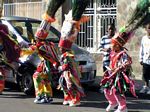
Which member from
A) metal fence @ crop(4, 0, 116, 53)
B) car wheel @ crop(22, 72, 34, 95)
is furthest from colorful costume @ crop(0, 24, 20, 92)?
metal fence @ crop(4, 0, 116, 53)

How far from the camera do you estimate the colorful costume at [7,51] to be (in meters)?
11.8

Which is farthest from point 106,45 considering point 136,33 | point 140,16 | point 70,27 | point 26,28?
point 136,33

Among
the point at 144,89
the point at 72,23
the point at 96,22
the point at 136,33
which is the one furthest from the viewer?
the point at 96,22

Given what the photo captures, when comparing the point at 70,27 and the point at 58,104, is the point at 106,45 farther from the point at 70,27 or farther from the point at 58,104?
the point at 58,104

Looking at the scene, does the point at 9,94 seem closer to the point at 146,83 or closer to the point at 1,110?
the point at 1,110

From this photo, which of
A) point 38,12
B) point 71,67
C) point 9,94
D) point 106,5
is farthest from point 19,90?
point 38,12

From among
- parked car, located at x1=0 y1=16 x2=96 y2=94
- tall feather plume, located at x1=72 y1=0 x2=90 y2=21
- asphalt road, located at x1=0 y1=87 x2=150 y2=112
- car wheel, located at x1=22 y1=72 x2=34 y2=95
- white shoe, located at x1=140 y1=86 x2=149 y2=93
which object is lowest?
asphalt road, located at x1=0 y1=87 x2=150 y2=112

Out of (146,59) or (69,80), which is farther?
(146,59)

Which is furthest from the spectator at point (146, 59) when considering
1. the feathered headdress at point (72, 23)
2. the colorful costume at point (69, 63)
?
the feathered headdress at point (72, 23)

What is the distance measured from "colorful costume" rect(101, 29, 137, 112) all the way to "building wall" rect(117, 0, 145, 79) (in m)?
5.80

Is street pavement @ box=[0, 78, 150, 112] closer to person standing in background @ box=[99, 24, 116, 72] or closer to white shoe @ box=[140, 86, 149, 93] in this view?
white shoe @ box=[140, 86, 149, 93]

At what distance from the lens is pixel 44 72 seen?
11.0 m

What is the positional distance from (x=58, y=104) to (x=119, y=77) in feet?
5.52

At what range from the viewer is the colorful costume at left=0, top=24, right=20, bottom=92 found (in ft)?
38.8
